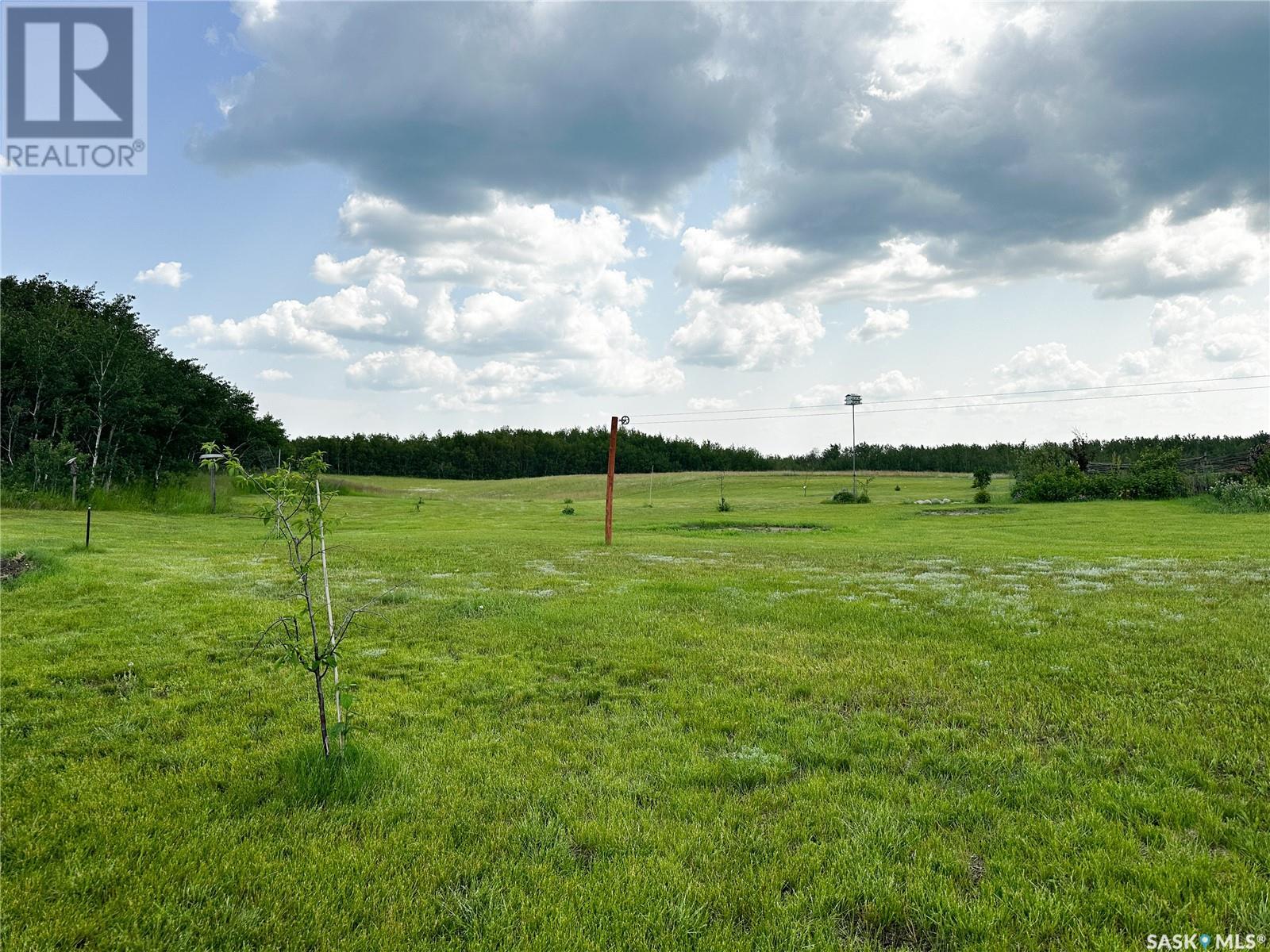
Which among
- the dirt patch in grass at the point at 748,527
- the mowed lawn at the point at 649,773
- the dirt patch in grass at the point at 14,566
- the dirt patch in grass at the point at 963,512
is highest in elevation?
the dirt patch in grass at the point at 14,566

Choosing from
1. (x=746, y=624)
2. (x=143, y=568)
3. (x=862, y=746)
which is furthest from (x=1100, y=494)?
(x=143, y=568)

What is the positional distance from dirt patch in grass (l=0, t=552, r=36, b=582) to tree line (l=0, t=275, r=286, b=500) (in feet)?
88.8

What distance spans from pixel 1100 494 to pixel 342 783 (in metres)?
53.1

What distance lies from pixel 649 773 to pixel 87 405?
52690mm

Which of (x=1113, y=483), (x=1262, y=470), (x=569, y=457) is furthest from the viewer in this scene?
(x=569, y=457)

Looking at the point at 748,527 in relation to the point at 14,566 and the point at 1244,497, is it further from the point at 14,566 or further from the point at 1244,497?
the point at 14,566

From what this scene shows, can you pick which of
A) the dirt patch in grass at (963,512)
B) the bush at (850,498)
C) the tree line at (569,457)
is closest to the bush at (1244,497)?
the dirt patch in grass at (963,512)

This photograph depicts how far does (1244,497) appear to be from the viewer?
115 ft

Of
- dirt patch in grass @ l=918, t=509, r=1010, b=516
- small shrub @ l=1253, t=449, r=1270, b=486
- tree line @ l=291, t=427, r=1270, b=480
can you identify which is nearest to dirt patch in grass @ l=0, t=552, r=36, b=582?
dirt patch in grass @ l=918, t=509, r=1010, b=516

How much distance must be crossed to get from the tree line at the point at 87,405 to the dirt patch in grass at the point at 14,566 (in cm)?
2708

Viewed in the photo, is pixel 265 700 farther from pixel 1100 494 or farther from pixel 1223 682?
pixel 1100 494

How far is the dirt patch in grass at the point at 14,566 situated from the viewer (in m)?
13.0

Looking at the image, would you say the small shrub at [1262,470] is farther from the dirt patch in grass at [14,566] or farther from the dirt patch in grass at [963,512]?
the dirt patch in grass at [14,566]

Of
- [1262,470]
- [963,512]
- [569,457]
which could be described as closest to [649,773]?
[963,512]
